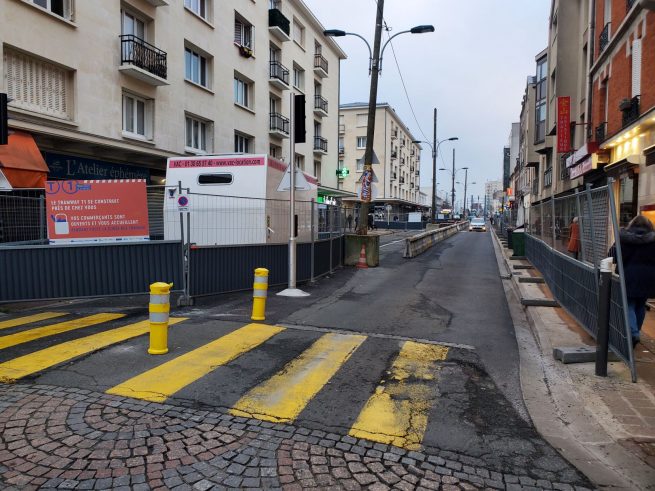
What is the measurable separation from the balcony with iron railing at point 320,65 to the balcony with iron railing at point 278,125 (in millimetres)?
7066

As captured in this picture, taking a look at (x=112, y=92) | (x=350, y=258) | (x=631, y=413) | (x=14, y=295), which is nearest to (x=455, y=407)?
(x=631, y=413)

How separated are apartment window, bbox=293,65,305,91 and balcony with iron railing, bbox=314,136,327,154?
375 cm

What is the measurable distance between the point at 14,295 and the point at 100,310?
1.38 m

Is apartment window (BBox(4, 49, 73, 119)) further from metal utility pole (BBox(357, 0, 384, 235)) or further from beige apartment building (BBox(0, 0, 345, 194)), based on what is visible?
metal utility pole (BBox(357, 0, 384, 235))

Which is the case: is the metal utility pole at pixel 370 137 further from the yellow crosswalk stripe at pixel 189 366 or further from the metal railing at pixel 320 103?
the metal railing at pixel 320 103

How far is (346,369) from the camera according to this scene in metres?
5.24

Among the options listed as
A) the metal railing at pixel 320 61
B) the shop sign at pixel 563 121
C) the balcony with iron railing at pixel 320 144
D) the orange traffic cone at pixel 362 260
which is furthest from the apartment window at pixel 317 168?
the orange traffic cone at pixel 362 260

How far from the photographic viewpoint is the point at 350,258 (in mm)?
15617

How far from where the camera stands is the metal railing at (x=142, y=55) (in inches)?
637

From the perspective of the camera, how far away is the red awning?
12.1 metres

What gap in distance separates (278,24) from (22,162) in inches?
717

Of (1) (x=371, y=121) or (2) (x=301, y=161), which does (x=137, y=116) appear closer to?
(1) (x=371, y=121)

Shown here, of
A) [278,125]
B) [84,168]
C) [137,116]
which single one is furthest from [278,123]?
[84,168]

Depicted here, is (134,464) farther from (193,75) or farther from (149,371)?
(193,75)
